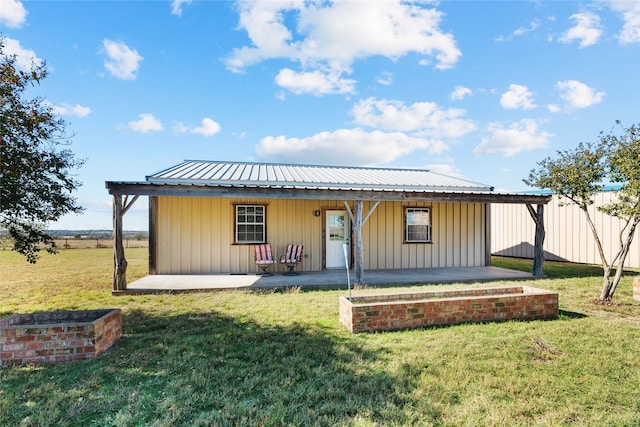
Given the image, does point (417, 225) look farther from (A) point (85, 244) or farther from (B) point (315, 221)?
(A) point (85, 244)

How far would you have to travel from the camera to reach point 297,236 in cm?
1044

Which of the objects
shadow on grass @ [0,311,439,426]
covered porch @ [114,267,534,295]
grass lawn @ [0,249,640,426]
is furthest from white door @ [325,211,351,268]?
shadow on grass @ [0,311,439,426]

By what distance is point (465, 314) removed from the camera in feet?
15.9

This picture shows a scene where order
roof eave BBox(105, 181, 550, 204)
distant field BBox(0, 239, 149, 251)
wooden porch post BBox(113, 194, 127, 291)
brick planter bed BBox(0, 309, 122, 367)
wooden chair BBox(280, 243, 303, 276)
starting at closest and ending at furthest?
brick planter bed BBox(0, 309, 122, 367) < wooden porch post BBox(113, 194, 127, 291) < roof eave BBox(105, 181, 550, 204) < wooden chair BBox(280, 243, 303, 276) < distant field BBox(0, 239, 149, 251)

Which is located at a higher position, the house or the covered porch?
the house

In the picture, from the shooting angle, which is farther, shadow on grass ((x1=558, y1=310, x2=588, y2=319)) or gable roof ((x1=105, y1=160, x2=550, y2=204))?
gable roof ((x1=105, y1=160, x2=550, y2=204))

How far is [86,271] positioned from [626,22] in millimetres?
15457

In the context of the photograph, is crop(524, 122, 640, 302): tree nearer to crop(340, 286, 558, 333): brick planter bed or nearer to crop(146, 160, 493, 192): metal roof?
crop(340, 286, 558, 333): brick planter bed

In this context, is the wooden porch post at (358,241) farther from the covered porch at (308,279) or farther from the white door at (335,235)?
the white door at (335,235)

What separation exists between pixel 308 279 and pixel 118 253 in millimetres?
4556

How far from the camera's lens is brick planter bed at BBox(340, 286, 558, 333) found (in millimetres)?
4488

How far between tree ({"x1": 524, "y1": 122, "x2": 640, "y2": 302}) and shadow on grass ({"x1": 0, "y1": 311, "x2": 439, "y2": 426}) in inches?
216

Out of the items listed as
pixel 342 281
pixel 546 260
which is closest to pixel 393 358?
pixel 342 281

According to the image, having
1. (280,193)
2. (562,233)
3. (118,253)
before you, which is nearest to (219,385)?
(280,193)
